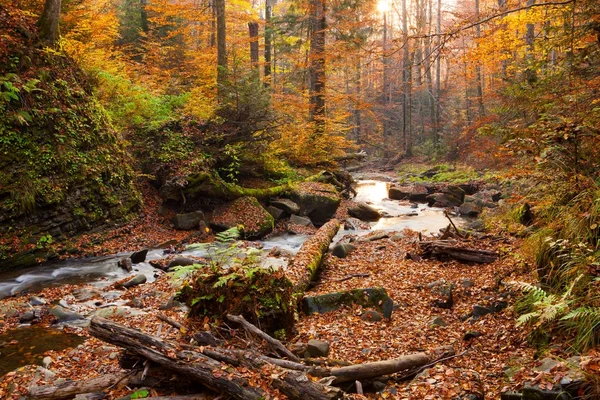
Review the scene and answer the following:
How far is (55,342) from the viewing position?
6.64 meters

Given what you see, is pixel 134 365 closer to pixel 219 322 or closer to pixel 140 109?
pixel 219 322

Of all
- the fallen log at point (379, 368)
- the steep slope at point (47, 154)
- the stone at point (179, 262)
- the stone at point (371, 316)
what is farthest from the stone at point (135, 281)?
the fallen log at point (379, 368)

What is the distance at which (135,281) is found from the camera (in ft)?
31.0

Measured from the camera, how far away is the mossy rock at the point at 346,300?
22.8 ft

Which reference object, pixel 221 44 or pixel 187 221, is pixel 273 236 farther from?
pixel 221 44

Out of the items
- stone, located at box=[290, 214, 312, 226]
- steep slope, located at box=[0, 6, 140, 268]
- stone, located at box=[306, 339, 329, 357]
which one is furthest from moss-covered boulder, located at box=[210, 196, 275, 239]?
stone, located at box=[306, 339, 329, 357]

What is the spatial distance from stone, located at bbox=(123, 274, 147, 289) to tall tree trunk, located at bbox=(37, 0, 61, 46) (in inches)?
326

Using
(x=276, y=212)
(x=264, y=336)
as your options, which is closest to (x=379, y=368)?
(x=264, y=336)

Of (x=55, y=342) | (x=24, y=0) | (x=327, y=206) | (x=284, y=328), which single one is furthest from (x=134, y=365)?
(x=24, y=0)

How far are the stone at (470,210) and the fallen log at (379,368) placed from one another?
13220 millimetres

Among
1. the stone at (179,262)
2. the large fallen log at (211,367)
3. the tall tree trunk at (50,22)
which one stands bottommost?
the stone at (179,262)

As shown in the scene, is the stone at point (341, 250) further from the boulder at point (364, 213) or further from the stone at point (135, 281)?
the boulder at point (364, 213)

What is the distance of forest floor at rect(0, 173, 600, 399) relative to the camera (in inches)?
176

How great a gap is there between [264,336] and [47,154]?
30.8ft
